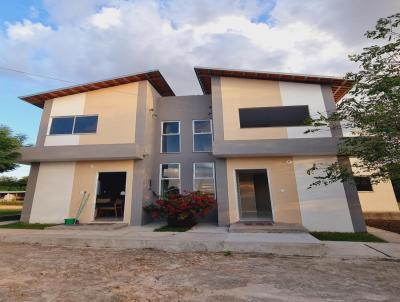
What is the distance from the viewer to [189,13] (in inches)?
380

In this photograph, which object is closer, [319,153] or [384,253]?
[384,253]

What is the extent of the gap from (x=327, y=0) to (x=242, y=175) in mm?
8094

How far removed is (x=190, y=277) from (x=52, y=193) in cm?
898

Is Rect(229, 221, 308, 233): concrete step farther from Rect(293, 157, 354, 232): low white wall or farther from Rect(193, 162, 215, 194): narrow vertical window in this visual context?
Rect(193, 162, 215, 194): narrow vertical window

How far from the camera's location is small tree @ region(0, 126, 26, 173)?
980cm

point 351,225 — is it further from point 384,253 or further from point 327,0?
point 327,0

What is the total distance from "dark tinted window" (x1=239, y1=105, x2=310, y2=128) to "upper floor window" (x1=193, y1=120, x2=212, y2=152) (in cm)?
219

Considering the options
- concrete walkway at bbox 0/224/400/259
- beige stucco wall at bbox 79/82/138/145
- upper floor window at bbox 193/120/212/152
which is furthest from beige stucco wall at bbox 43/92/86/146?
upper floor window at bbox 193/120/212/152

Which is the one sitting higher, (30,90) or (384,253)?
(30,90)

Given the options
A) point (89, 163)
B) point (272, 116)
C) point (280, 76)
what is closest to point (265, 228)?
point (272, 116)

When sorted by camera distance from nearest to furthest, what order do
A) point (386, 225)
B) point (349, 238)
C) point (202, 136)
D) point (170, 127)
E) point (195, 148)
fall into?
point (349, 238)
point (386, 225)
point (195, 148)
point (202, 136)
point (170, 127)

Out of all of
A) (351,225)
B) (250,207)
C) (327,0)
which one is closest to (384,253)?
(351,225)

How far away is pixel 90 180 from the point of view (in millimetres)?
9852

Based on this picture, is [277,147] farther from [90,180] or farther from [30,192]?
[30,192]
